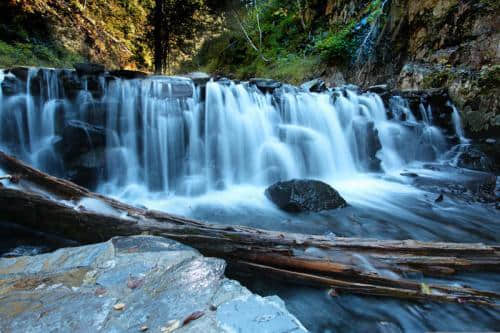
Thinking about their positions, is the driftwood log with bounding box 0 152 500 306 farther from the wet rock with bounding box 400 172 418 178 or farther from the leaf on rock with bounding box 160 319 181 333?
the wet rock with bounding box 400 172 418 178

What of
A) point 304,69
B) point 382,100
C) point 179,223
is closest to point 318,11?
point 304,69

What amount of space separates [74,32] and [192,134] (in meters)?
13.3

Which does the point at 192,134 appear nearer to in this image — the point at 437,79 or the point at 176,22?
the point at 437,79

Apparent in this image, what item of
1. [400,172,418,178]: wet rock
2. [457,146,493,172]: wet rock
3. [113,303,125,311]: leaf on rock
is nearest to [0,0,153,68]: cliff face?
[113,303,125,311]: leaf on rock

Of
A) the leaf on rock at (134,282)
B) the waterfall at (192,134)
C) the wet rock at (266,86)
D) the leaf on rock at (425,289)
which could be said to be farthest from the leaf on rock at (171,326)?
the wet rock at (266,86)

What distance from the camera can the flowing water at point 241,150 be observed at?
4.66 meters

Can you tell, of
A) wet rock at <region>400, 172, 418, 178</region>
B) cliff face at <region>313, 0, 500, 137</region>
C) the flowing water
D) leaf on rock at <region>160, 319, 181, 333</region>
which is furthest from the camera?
cliff face at <region>313, 0, 500, 137</region>

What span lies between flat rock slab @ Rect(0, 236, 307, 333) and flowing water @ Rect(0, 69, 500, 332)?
2.42m

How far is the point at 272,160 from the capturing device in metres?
→ 6.85

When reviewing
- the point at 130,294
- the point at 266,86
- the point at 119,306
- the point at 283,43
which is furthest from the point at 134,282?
the point at 283,43

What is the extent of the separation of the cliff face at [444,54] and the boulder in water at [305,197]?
6.46 metres

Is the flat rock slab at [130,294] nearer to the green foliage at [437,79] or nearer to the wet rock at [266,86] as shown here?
the wet rock at [266,86]

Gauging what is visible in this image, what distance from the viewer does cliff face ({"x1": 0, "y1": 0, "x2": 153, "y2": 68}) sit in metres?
12.4

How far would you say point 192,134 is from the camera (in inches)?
260
